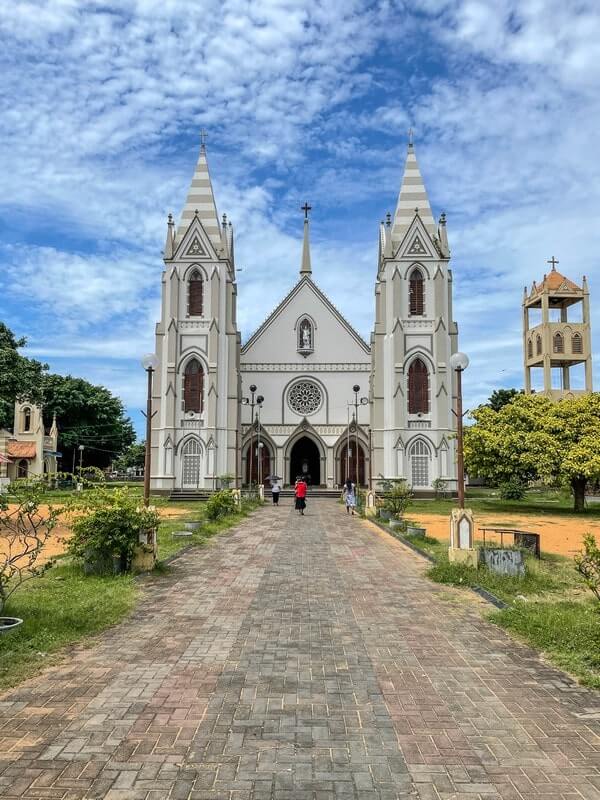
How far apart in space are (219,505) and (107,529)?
32.9 feet

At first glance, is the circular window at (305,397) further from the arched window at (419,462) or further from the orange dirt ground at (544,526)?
the orange dirt ground at (544,526)

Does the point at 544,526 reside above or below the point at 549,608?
below

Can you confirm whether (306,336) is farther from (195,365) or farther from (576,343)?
(576,343)

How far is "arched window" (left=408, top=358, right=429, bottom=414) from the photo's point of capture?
A: 38.8 m

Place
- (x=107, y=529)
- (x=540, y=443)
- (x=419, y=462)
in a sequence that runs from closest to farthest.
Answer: (x=107, y=529), (x=540, y=443), (x=419, y=462)

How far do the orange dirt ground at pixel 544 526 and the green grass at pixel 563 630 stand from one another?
660cm

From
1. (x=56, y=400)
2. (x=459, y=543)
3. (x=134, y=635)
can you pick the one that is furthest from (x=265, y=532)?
(x=56, y=400)

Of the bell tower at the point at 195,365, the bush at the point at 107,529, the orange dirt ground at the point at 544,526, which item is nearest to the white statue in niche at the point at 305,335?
the bell tower at the point at 195,365

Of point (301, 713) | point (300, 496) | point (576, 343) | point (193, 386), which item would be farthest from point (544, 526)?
point (576, 343)

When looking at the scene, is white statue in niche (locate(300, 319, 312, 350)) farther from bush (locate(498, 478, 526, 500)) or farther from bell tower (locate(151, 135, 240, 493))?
bush (locate(498, 478, 526, 500))

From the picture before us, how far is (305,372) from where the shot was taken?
4244 centimetres

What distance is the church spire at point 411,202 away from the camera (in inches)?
1604

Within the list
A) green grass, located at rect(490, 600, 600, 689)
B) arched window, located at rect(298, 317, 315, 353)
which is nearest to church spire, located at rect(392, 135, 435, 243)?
arched window, located at rect(298, 317, 315, 353)

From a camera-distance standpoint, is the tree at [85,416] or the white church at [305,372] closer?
the white church at [305,372]
